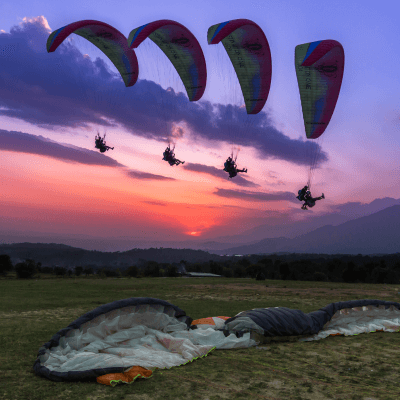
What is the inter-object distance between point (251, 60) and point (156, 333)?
13.4 metres

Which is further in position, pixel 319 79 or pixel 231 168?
pixel 231 168

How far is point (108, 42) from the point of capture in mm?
18906

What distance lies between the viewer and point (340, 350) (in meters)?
8.62

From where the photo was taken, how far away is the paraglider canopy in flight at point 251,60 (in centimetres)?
1575

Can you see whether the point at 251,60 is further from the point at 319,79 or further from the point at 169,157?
the point at 169,157

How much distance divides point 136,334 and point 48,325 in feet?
14.8

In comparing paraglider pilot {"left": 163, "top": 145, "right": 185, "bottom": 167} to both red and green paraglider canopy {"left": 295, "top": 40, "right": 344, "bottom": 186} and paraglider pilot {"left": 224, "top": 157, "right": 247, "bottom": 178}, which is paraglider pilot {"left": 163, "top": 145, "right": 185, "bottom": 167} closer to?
paraglider pilot {"left": 224, "top": 157, "right": 247, "bottom": 178}

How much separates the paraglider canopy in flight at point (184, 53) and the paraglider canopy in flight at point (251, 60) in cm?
167

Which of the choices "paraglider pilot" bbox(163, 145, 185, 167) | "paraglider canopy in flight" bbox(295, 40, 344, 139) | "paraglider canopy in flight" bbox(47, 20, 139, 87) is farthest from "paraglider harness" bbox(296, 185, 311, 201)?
"paraglider canopy in flight" bbox(47, 20, 139, 87)

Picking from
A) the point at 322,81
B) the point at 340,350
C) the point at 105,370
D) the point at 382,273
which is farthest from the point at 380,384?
the point at 382,273

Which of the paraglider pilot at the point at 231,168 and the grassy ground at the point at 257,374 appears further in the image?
the paraglider pilot at the point at 231,168

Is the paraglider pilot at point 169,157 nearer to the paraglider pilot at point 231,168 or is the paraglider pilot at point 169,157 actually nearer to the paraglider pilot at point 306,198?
the paraglider pilot at point 231,168

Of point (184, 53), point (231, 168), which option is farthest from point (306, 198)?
point (184, 53)

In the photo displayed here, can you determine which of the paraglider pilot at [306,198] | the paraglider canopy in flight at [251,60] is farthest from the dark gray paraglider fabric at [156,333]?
the paraglider canopy in flight at [251,60]
